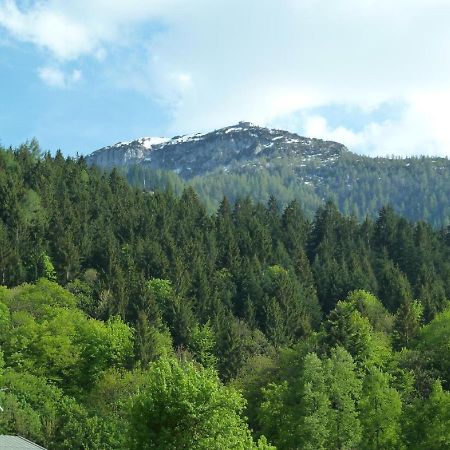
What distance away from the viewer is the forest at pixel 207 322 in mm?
52094

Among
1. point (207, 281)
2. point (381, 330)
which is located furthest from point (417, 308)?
point (207, 281)

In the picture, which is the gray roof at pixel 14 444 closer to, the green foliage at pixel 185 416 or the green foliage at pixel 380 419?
the green foliage at pixel 185 416

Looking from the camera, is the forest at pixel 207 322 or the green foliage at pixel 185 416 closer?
the green foliage at pixel 185 416

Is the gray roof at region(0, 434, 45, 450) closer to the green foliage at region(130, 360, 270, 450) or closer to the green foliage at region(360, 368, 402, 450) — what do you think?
the green foliage at region(130, 360, 270, 450)

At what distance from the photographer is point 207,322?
94.2 metres

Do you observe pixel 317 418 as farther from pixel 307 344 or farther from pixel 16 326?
pixel 16 326

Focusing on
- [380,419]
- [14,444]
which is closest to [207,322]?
[380,419]

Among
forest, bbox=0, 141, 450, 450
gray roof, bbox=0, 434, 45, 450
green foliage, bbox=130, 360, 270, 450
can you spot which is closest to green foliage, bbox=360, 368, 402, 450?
forest, bbox=0, 141, 450, 450

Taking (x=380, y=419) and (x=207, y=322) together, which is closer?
(x=380, y=419)

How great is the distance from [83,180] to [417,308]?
69483 mm

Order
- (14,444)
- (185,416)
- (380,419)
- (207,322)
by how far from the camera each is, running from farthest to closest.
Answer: (207,322)
(380,419)
(14,444)
(185,416)

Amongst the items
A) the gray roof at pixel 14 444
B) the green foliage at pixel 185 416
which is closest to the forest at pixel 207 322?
the green foliage at pixel 185 416

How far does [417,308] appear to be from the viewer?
10319 centimetres

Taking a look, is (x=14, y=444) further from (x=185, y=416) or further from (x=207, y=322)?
(x=207, y=322)
